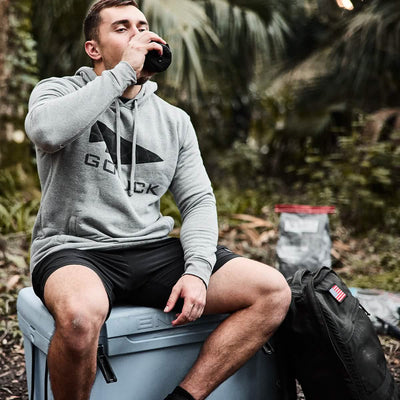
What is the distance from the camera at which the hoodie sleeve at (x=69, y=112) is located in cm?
184

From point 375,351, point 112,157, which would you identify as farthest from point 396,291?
point 112,157

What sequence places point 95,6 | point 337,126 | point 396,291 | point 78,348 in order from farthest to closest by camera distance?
point 337,126 < point 396,291 < point 95,6 < point 78,348

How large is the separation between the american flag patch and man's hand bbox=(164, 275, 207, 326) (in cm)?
47

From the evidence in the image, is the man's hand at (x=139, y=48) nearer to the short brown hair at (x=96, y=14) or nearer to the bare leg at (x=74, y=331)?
the short brown hair at (x=96, y=14)

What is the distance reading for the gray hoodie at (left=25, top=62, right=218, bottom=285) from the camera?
1879 millimetres

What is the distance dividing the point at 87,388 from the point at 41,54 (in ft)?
16.5

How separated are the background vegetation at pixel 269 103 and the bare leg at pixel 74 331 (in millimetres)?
1534

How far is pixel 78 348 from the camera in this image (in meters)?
1.65

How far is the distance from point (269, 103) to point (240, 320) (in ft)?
26.2

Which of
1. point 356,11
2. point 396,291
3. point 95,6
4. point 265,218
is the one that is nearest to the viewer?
point 95,6

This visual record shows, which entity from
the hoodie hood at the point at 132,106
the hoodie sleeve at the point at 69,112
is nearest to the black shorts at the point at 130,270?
the hoodie hood at the point at 132,106

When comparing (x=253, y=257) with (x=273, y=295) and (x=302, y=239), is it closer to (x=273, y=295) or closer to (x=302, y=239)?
(x=302, y=239)

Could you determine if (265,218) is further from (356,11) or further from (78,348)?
(78,348)

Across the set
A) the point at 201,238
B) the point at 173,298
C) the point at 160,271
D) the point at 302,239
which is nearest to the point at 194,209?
the point at 201,238
